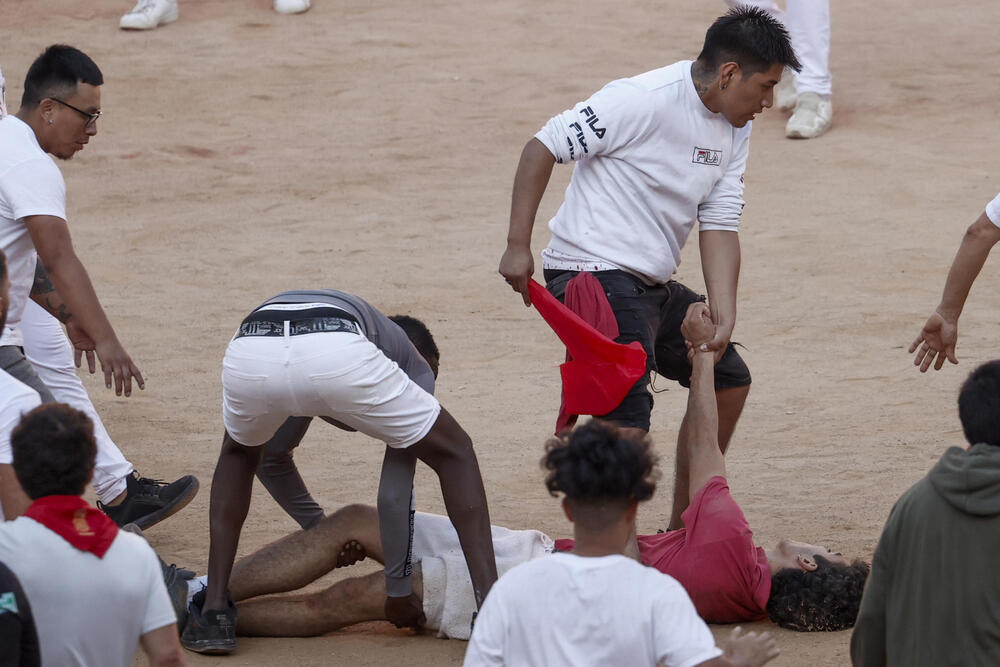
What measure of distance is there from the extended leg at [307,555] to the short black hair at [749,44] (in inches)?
82.5

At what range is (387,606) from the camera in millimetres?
4879

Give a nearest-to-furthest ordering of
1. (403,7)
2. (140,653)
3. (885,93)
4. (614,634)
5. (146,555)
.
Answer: (614,634)
(146,555)
(140,653)
(885,93)
(403,7)

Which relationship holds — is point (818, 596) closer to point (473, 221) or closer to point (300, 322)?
point (300, 322)

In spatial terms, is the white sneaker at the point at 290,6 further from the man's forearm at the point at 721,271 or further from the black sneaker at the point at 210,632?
the black sneaker at the point at 210,632

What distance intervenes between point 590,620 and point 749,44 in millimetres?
2710

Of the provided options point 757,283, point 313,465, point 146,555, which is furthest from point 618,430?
point 757,283

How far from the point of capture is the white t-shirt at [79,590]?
308 cm

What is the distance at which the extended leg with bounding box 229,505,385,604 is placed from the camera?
16.6ft

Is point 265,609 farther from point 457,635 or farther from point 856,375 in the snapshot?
point 856,375

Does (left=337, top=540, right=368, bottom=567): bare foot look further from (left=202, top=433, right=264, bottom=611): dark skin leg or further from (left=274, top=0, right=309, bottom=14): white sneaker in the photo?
(left=274, top=0, right=309, bottom=14): white sneaker

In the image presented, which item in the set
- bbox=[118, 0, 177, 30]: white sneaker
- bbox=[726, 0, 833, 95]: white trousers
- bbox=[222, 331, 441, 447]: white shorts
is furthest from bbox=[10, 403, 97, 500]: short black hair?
bbox=[118, 0, 177, 30]: white sneaker

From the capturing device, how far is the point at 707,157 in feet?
17.2

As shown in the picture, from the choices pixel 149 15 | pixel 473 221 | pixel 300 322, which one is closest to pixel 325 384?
pixel 300 322

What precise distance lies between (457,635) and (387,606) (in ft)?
0.87
